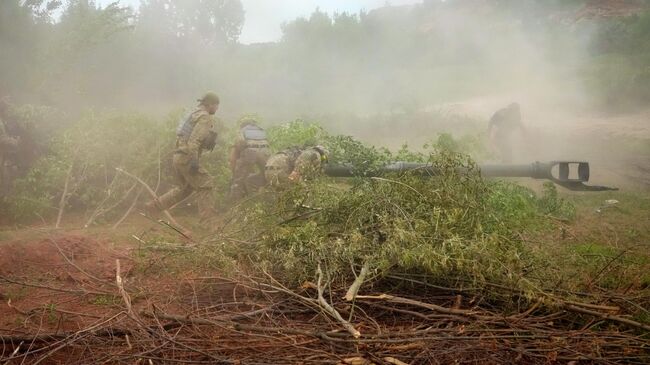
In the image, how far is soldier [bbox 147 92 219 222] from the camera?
287 inches

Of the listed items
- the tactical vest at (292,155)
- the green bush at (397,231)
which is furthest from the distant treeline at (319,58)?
the green bush at (397,231)

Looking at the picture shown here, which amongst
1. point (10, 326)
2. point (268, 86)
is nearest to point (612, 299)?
point (10, 326)

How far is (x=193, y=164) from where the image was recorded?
7289 mm

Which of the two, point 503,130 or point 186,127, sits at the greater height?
point 186,127

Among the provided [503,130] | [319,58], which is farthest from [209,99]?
[319,58]

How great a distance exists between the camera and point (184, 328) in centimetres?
332

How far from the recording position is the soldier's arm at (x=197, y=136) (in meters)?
7.29

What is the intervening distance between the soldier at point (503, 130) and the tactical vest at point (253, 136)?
6.30 metres

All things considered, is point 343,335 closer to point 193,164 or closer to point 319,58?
point 193,164

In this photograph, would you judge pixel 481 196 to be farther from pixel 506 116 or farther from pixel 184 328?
pixel 506 116

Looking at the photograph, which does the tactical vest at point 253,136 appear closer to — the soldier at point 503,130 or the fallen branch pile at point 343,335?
the fallen branch pile at point 343,335

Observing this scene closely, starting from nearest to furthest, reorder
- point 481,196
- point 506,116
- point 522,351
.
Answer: point 522,351
point 481,196
point 506,116

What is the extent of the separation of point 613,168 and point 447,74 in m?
14.6

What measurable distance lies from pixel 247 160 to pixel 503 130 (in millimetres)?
6957
